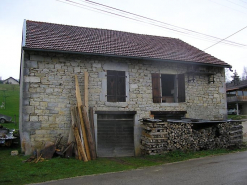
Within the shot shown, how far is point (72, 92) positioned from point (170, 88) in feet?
19.2

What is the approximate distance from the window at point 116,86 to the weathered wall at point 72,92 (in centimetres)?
21

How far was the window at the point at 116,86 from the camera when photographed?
10.9 metres

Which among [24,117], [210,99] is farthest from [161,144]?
[24,117]

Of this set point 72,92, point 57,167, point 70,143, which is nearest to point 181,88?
point 72,92

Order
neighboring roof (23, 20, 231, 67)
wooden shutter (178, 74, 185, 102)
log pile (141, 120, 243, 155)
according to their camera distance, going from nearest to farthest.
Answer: log pile (141, 120, 243, 155), neighboring roof (23, 20, 231, 67), wooden shutter (178, 74, 185, 102)

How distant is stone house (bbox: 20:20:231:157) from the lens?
980 centimetres

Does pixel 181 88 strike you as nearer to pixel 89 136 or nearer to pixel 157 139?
pixel 157 139

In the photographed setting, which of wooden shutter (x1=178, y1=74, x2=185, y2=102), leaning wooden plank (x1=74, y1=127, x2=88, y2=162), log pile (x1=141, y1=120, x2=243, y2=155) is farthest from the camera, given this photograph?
wooden shutter (x1=178, y1=74, x2=185, y2=102)

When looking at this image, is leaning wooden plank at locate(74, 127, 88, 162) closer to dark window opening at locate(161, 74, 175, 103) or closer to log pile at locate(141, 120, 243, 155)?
log pile at locate(141, 120, 243, 155)

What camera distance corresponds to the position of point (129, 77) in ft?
36.8

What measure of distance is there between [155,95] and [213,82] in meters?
3.61

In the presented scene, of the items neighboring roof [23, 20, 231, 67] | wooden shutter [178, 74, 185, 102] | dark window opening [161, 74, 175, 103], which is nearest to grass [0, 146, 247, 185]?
wooden shutter [178, 74, 185, 102]

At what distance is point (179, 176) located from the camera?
6.32 m

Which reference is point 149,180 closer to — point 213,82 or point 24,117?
point 24,117
